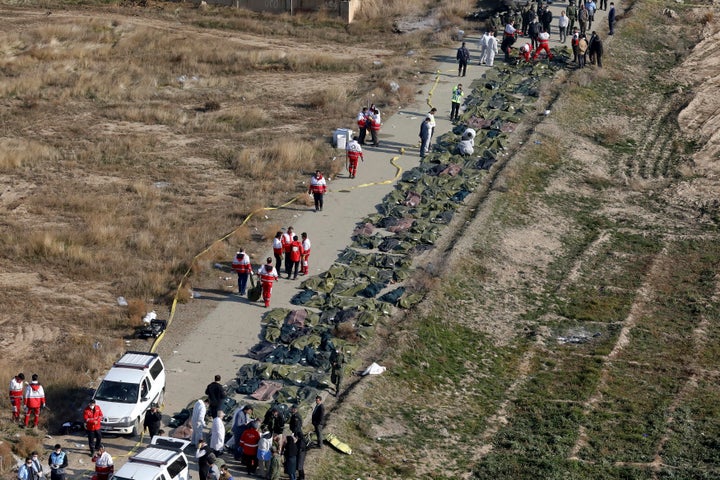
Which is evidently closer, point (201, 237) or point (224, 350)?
point (224, 350)

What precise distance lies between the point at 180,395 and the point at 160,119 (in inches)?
778

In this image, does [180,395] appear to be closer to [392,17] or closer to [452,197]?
[452,197]

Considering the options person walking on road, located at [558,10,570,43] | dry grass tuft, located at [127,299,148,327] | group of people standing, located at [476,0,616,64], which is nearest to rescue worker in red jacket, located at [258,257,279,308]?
dry grass tuft, located at [127,299,148,327]

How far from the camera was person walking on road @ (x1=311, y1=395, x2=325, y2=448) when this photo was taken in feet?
71.2

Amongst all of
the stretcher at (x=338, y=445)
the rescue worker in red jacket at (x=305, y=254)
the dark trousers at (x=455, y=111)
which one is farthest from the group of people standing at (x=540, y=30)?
the stretcher at (x=338, y=445)

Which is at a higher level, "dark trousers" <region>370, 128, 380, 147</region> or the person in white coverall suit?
the person in white coverall suit

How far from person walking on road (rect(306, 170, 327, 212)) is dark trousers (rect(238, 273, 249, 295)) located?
16.8 ft

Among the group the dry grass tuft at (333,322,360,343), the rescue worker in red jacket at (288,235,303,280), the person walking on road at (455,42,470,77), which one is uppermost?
the person walking on road at (455,42,470,77)

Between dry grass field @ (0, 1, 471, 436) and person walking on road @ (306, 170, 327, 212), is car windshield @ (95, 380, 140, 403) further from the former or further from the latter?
person walking on road @ (306, 170, 327, 212)

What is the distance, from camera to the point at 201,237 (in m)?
31.3

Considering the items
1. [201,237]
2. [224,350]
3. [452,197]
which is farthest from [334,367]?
[452,197]

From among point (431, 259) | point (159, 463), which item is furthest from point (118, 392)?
point (431, 259)

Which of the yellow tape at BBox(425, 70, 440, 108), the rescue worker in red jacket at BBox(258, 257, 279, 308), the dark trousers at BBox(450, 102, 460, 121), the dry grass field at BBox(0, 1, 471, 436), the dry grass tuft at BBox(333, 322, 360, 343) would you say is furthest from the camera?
the yellow tape at BBox(425, 70, 440, 108)

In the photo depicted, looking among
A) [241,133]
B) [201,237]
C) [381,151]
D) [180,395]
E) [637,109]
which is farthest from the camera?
[637,109]
